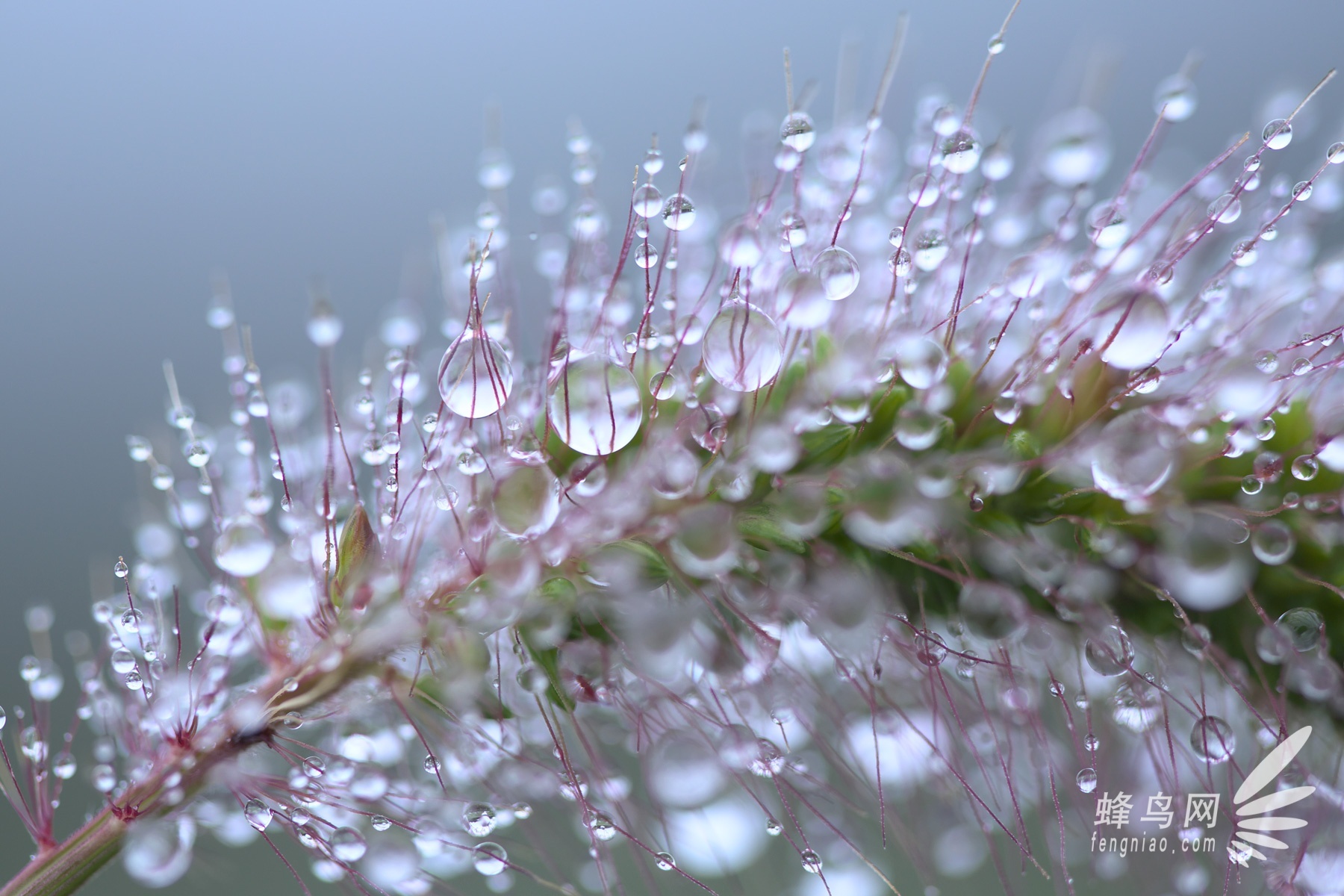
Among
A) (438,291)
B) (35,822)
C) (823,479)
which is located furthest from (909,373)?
(438,291)

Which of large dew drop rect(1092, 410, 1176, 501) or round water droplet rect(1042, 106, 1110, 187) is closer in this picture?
large dew drop rect(1092, 410, 1176, 501)

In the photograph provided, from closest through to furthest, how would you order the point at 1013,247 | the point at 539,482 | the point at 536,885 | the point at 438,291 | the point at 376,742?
the point at 539,482 → the point at 376,742 → the point at 1013,247 → the point at 438,291 → the point at 536,885

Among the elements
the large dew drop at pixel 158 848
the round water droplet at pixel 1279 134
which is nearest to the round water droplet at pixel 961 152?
the round water droplet at pixel 1279 134

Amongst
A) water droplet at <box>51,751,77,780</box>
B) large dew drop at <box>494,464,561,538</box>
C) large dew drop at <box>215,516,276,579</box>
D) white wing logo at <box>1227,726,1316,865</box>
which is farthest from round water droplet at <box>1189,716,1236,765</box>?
water droplet at <box>51,751,77,780</box>

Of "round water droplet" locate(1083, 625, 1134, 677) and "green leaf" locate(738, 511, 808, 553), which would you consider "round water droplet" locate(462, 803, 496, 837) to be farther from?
"round water droplet" locate(1083, 625, 1134, 677)

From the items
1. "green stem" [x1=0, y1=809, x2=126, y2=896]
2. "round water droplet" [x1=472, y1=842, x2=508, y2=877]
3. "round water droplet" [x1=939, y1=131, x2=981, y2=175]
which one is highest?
"round water droplet" [x1=939, y1=131, x2=981, y2=175]

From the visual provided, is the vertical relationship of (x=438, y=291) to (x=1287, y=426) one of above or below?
above

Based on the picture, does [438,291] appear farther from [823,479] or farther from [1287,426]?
[1287,426]

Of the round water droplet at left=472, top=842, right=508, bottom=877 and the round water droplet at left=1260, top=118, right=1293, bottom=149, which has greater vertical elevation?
the round water droplet at left=1260, top=118, right=1293, bottom=149
